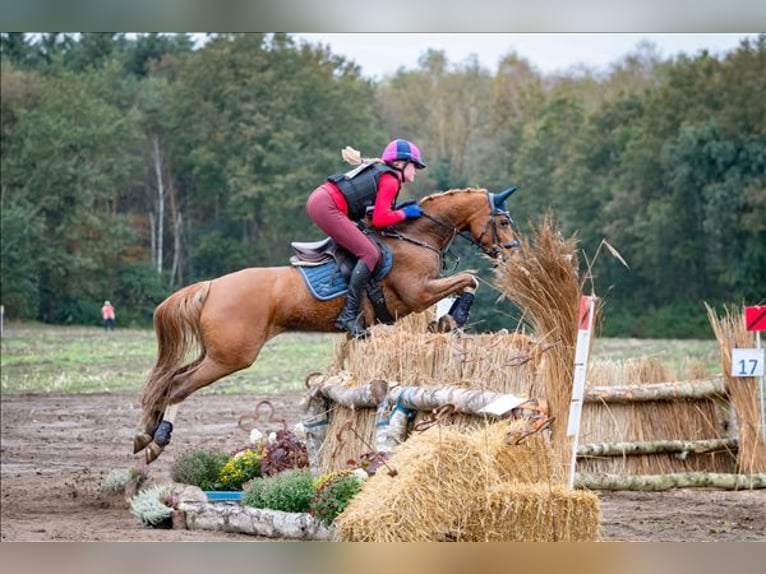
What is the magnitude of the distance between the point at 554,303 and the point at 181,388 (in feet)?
11.2

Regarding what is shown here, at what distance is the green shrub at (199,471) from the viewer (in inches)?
357

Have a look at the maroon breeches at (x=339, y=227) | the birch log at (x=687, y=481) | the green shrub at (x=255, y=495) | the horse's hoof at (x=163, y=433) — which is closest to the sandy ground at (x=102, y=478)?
the birch log at (x=687, y=481)

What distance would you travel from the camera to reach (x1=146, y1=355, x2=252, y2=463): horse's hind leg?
30.5 ft

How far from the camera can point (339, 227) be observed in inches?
364

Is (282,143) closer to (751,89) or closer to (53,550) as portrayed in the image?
(751,89)

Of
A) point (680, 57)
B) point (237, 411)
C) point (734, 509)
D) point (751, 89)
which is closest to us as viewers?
point (734, 509)

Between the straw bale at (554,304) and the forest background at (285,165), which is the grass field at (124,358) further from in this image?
the straw bale at (554,304)

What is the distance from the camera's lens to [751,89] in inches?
1245

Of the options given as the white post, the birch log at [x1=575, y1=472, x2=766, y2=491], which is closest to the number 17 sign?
the birch log at [x1=575, y1=472, x2=766, y2=491]

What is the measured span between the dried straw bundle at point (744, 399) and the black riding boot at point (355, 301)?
8.02ft

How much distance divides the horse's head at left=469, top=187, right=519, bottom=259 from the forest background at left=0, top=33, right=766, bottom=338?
16760mm

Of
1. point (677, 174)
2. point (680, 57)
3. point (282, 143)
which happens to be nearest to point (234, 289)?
point (282, 143)

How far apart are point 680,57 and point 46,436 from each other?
23.2 m

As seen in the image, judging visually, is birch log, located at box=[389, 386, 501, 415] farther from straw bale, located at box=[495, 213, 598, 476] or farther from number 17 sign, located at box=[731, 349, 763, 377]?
number 17 sign, located at box=[731, 349, 763, 377]
